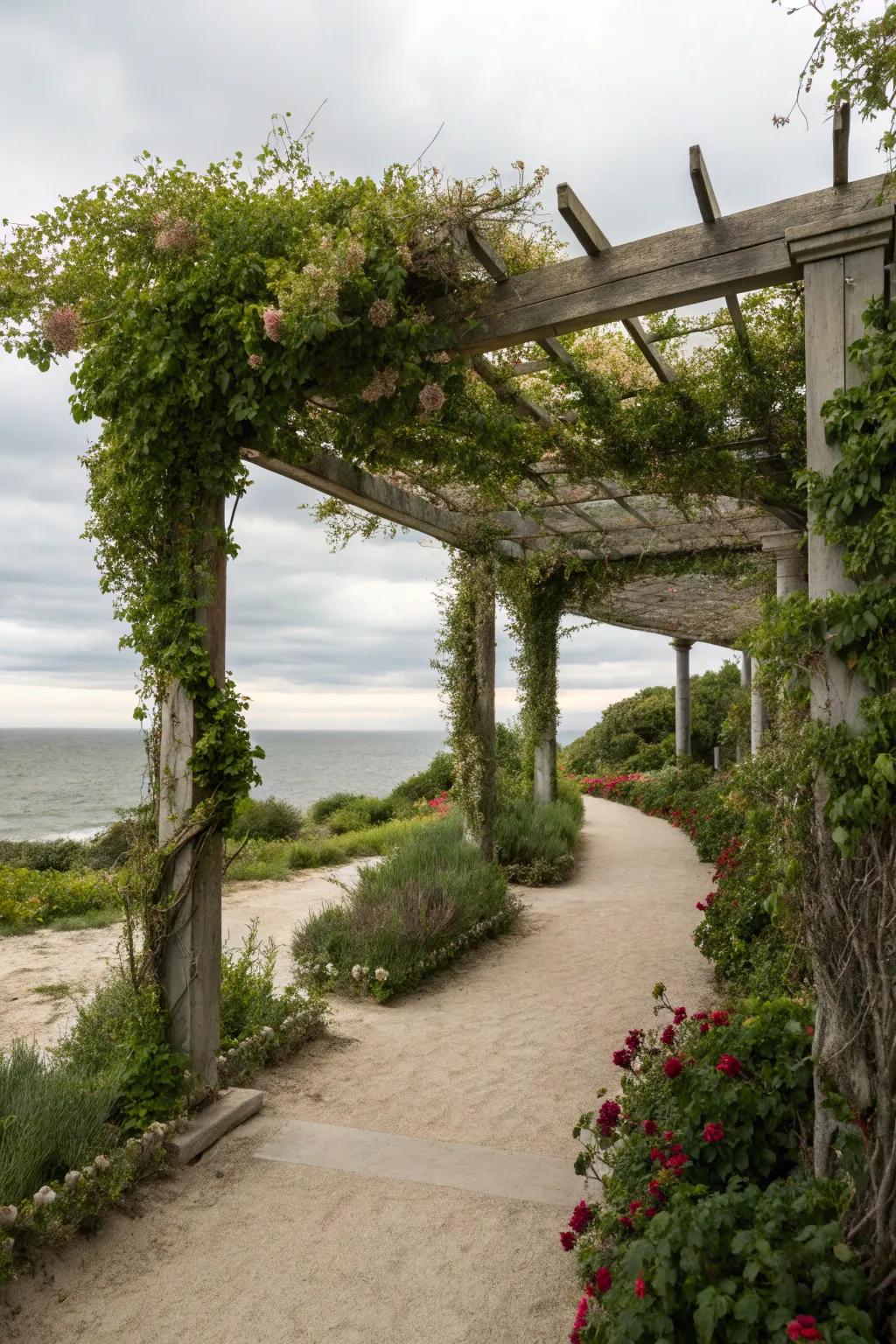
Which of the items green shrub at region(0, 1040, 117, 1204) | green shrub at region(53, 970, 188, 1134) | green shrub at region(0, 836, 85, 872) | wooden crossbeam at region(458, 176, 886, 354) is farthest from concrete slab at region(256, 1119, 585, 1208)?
green shrub at region(0, 836, 85, 872)

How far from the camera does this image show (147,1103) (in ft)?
11.6

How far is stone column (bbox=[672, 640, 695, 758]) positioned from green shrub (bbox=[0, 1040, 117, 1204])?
14477 millimetres

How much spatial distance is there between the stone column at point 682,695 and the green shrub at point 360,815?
573 centimetres

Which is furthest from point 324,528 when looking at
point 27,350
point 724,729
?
point 724,729

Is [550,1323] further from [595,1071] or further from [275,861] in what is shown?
[275,861]

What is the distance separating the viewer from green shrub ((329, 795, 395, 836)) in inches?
577

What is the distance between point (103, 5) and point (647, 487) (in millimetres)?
4359

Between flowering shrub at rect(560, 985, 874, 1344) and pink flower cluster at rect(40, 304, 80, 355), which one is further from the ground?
pink flower cluster at rect(40, 304, 80, 355)

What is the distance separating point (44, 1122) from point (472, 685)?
5.79m

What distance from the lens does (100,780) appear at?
4494cm

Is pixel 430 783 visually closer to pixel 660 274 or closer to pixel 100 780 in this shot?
pixel 660 274

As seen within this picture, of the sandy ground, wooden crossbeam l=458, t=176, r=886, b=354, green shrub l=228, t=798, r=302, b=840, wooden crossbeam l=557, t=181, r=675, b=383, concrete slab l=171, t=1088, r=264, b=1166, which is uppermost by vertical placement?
wooden crossbeam l=557, t=181, r=675, b=383

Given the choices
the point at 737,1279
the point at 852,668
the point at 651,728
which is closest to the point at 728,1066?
the point at 737,1279

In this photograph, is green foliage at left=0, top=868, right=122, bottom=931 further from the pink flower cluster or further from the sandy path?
the pink flower cluster
